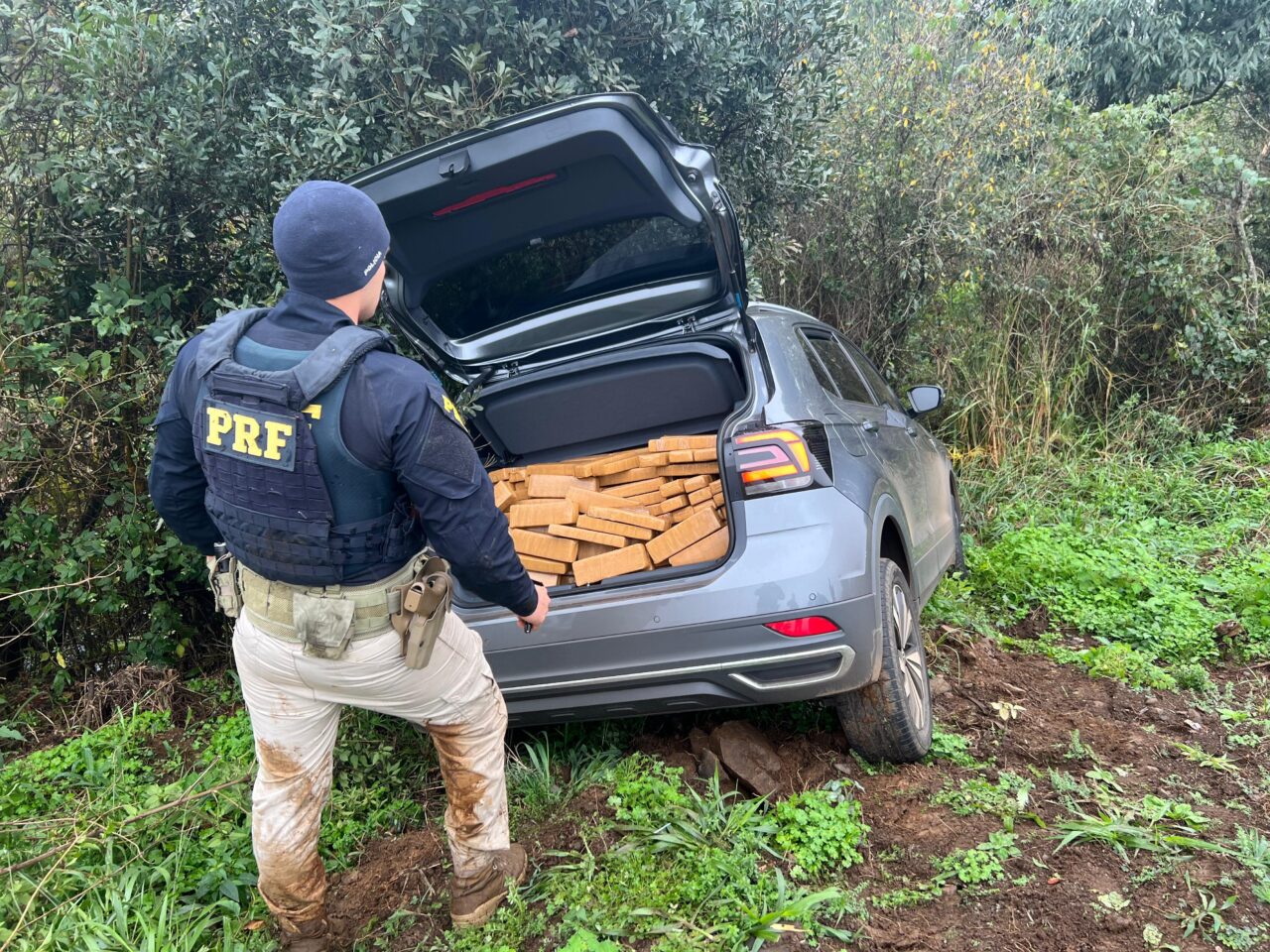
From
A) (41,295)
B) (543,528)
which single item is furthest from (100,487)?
(543,528)

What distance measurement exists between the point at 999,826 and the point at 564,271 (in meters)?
2.46

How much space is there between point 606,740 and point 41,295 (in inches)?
116

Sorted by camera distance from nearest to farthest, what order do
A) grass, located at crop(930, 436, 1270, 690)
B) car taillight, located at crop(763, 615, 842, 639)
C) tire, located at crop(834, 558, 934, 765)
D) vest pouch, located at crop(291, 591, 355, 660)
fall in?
vest pouch, located at crop(291, 591, 355, 660), car taillight, located at crop(763, 615, 842, 639), tire, located at crop(834, 558, 934, 765), grass, located at crop(930, 436, 1270, 690)

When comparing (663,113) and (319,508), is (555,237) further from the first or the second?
(319,508)

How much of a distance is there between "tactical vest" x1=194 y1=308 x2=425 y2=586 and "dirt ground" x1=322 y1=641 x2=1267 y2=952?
113cm

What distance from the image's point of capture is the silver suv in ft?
8.17

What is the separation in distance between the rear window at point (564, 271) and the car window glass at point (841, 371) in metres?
0.71

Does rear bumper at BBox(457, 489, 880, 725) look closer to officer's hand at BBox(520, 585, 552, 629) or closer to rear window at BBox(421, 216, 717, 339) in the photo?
officer's hand at BBox(520, 585, 552, 629)

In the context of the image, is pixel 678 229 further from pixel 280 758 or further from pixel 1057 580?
pixel 1057 580

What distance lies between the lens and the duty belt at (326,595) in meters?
2.03

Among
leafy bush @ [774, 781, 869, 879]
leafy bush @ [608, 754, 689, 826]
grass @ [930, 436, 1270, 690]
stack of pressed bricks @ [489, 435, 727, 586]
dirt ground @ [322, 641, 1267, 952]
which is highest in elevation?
stack of pressed bricks @ [489, 435, 727, 586]

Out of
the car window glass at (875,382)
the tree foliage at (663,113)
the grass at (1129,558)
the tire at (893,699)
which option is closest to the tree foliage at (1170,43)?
the tree foliage at (663,113)

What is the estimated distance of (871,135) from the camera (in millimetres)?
6633

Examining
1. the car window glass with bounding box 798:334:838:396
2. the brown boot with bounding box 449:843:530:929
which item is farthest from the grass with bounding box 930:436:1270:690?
the brown boot with bounding box 449:843:530:929
